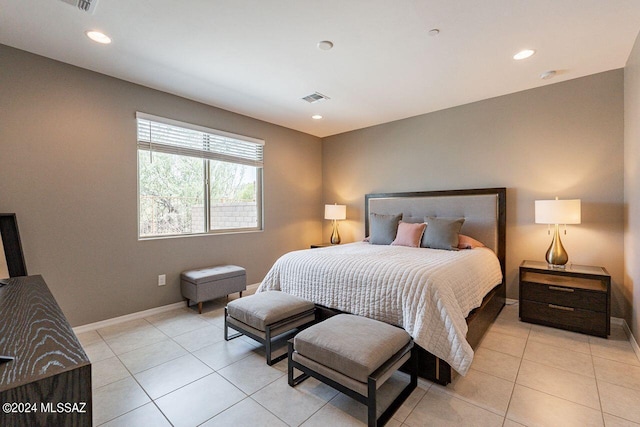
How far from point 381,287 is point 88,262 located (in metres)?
2.88

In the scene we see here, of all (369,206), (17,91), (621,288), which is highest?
(17,91)

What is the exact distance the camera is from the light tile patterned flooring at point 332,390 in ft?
5.41

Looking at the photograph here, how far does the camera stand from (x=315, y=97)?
3557 mm

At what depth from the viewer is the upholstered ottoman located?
3.28 metres

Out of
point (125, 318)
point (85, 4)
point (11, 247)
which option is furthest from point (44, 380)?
point (125, 318)

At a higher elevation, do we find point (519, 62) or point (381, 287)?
point (519, 62)

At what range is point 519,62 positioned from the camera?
2.73m

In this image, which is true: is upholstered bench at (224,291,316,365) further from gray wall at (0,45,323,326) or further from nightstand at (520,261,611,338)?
nightstand at (520,261,611,338)

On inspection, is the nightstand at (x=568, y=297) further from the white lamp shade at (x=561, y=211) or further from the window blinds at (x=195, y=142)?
the window blinds at (x=195, y=142)

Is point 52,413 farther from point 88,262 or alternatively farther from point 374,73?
point 374,73

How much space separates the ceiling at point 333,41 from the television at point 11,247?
1508 mm

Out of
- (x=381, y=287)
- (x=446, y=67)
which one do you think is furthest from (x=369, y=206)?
(x=381, y=287)

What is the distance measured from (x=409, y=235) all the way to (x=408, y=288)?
1.63 m

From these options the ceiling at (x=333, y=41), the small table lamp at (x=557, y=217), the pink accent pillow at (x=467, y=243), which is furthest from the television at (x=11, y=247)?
the small table lamp at (x=557, y=217)
